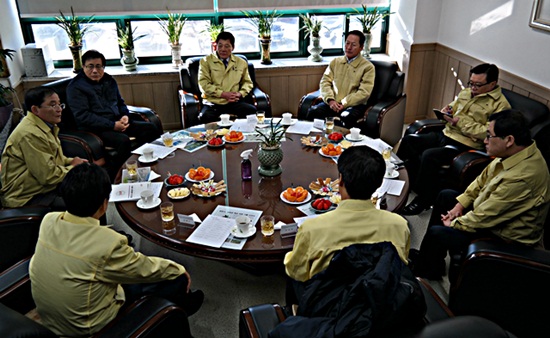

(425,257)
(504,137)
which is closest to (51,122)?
(425,257)

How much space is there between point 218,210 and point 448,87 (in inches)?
131

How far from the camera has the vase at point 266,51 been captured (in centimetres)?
509

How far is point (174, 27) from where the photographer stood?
4906 mm

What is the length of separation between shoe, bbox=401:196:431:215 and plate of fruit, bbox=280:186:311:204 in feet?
4.06

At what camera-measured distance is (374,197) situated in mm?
2488

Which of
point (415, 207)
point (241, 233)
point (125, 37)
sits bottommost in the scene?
point (415, 207)

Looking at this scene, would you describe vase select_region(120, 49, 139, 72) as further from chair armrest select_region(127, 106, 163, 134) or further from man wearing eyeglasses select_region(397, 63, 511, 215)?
A: man wearing eyeglasses select_region(397, 63, 511, 215)

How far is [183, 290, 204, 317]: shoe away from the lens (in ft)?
7.67

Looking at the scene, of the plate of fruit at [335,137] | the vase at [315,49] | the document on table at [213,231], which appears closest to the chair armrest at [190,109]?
the plate of fruit at [335,137]

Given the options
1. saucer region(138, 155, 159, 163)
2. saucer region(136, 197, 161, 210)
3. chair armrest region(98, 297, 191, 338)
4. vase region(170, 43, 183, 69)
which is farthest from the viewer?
vase region(170, 43, 183, 69)

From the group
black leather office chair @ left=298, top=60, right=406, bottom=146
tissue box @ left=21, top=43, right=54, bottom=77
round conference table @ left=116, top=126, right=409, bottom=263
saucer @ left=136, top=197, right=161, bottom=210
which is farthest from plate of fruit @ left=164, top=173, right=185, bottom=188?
tissue box @ left=21, top=43, right=54, bottom=77

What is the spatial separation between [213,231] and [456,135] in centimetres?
226

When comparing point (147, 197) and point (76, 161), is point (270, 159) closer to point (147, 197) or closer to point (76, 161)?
point (147, 197)

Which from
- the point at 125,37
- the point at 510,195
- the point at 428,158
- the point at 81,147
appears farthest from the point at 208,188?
the point at 125,37
